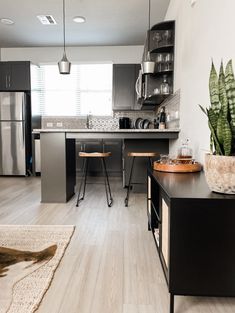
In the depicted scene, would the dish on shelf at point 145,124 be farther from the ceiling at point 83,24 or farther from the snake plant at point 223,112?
the snake plant at point 223,112

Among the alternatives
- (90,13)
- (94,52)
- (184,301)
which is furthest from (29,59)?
(184,301)

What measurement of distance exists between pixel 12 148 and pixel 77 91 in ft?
6.10

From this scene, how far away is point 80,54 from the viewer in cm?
538

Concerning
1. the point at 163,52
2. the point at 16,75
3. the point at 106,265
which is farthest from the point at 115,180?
the point at 106,265

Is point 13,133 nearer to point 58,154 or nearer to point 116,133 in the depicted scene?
point 58,154

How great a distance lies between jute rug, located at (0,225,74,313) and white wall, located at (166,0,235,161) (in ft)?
4.64

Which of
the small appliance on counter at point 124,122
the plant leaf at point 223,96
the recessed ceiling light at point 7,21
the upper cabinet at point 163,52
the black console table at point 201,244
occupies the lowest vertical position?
the black console table at point 201,244

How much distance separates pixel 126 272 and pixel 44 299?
521mm

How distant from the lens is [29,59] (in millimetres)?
5484

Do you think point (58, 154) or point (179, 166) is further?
point (58, 154)

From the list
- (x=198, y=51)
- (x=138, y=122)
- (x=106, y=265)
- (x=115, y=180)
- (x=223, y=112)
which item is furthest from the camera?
(x=138, y=122)

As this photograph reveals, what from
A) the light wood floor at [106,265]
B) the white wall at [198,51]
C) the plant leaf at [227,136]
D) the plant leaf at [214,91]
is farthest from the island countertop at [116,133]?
the plant leaf at [227,136]

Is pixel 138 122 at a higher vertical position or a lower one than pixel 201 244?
higher

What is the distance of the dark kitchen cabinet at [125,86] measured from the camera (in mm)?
5078
